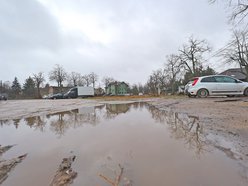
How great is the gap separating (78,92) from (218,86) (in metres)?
28.7

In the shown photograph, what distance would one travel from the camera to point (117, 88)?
75.7 metres

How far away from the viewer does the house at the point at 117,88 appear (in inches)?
2918

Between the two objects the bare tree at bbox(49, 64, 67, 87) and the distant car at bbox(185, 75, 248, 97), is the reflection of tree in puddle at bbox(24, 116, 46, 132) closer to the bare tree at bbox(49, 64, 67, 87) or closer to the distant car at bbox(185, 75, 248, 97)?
the distant car at bbox(185, 75, 248, 97)

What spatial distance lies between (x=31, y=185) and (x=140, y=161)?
4.34ft

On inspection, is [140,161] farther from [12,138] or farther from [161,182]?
[12,138]

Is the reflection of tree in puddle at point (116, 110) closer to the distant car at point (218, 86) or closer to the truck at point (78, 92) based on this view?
the distant car at point (218, 86)

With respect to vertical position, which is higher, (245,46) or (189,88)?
(245,46)

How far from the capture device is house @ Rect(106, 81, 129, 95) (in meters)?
74.1

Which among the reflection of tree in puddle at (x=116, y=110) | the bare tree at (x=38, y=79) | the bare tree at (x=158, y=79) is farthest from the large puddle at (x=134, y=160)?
the bare tree at (x=38, y=79)

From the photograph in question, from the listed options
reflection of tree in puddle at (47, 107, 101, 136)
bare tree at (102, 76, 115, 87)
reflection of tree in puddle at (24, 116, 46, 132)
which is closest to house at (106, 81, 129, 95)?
bare tree at (102, 76, 115, 87)

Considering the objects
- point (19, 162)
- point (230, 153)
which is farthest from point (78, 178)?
point (230, 153)

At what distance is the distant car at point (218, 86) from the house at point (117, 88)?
61.0 meters

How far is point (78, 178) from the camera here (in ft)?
5.95

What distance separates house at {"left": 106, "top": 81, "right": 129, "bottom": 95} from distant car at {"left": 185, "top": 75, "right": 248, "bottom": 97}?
2400 inches
